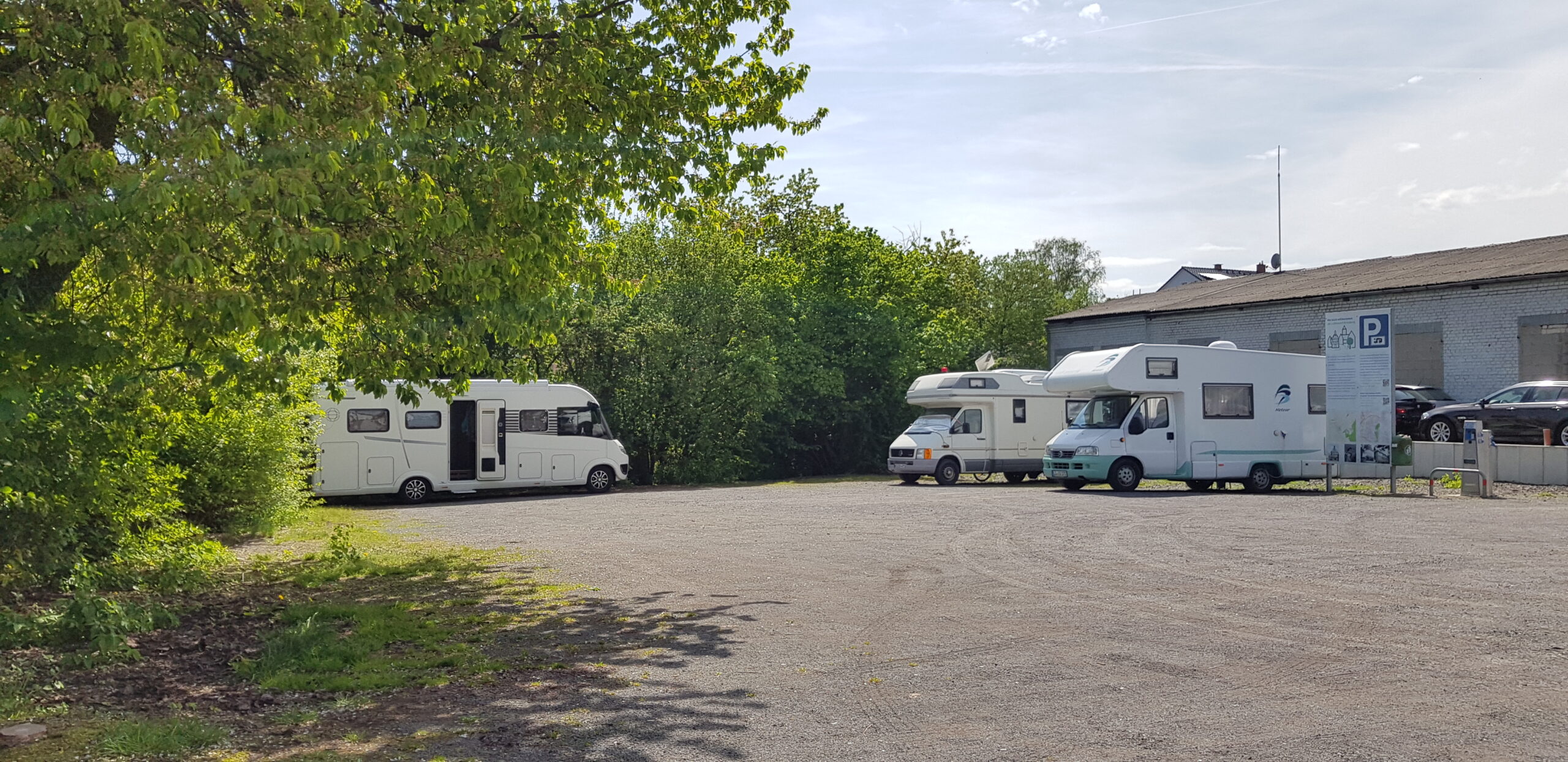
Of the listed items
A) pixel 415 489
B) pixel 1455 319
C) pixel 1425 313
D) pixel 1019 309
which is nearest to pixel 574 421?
pixel 415 489

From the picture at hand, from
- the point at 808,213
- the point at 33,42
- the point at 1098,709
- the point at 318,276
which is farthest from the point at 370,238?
the point at 808,213

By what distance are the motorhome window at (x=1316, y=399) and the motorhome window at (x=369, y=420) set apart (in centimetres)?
1859

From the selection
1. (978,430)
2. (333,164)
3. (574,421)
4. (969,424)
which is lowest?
(978,430)

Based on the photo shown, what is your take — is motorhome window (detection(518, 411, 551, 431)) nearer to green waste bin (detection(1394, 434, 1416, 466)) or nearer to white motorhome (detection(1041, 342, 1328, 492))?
white motorhome (detection(1041, 342, 1328, 492))

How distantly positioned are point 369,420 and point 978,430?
1299 centimetres

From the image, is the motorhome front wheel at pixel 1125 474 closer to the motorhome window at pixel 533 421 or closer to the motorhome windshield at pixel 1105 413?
the motorhome windshield at pixel 1105 413

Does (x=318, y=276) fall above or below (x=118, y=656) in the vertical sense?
above

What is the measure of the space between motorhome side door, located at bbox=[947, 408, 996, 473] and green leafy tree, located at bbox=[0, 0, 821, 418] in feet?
50.9

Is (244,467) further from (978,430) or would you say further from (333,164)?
(978,430)

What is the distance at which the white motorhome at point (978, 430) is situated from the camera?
85.5 feet

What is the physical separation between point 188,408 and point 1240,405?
19.1 metres

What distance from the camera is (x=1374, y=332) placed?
21.3m

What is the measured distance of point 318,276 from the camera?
27.5 feet

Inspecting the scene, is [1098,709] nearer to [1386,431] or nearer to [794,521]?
[794,521]
